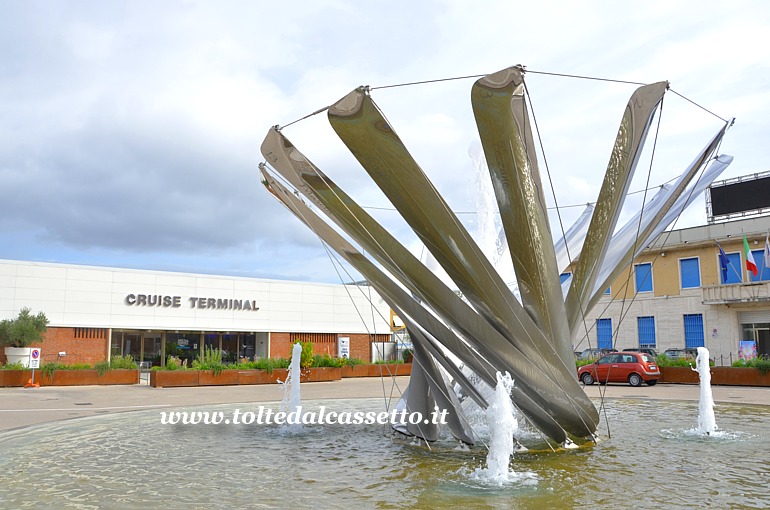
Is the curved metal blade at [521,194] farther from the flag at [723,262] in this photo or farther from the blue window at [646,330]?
the blue window at [646,330]

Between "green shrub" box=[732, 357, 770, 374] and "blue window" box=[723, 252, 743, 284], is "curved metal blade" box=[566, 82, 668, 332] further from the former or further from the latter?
"blue window" box=[723, 252, 743, 284]

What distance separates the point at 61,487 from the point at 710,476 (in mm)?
7108

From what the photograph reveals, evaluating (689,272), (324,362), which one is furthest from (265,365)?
(689,272)

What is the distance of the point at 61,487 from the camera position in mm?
6703

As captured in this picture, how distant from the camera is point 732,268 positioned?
38156 millimetres

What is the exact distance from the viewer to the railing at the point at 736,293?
1394 inches

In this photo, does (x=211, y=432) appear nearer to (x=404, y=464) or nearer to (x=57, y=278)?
(x=404, y=464)

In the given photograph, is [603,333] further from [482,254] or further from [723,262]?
[482,254]

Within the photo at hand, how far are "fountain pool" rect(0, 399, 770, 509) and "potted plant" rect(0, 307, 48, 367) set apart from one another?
21515 millimetres

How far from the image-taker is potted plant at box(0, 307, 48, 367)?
29.8 m

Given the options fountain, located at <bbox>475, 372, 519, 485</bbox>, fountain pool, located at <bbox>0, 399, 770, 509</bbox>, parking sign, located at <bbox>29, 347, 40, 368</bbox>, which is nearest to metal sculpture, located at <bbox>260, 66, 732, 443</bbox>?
fountain, located at <bbox>475, 372, 519, 485</bbox>

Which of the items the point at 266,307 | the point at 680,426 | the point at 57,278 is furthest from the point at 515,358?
the point at 266,307

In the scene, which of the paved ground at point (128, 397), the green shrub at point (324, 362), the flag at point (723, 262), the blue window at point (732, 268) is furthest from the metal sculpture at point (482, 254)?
the blue window at point (732, 268)

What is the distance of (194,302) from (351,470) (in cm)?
3349
